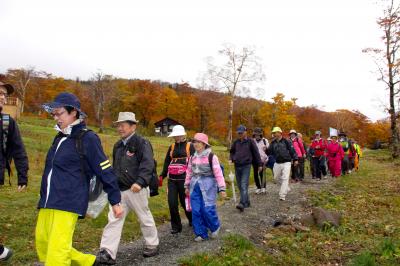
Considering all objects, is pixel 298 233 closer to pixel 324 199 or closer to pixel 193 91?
pixel 324 199

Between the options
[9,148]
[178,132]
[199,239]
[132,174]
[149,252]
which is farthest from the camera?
[178,132]

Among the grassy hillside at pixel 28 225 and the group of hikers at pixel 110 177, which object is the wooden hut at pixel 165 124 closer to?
the grassy hillside at pixel 28 225

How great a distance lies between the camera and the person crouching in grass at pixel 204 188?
7324 millimetres

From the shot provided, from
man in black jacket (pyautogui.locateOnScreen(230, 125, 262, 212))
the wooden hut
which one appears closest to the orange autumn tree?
the wooden hut

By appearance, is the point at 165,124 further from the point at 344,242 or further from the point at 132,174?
the point at 132,174

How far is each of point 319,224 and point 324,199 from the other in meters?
3.69

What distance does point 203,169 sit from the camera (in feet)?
24.4

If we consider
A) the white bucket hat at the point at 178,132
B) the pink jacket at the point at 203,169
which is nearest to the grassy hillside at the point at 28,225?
the pink jacket at the point at 203,169

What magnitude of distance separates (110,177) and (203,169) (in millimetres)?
3178

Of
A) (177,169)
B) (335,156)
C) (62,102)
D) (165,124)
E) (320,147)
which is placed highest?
(165,124)

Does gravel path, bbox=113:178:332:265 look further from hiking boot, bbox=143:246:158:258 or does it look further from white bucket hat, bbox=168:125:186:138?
white bucket hat, bbox=168:125:186:138

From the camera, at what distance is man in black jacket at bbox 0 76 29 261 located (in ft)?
17.7

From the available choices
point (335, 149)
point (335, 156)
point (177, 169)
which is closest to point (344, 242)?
point (177, 169)

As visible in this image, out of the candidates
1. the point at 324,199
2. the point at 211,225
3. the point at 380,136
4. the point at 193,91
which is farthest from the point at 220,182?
the point at 380,136
